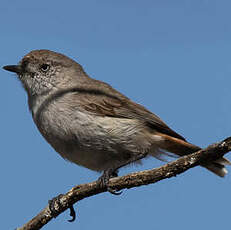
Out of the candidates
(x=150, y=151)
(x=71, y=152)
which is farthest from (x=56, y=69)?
(x=150, y=151)

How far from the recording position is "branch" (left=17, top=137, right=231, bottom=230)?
3475 mm

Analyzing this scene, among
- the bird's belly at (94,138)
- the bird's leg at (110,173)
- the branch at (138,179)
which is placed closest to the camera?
the branch at (138,179)

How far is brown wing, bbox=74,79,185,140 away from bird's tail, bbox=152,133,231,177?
14 cm

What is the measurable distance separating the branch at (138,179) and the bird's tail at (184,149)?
5.08 ft

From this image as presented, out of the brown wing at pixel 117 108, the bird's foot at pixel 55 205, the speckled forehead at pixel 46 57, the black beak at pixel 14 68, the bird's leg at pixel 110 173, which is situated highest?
the speckled forehead at pixel 46 57

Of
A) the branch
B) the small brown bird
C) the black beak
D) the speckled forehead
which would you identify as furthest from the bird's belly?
the speckled forehead

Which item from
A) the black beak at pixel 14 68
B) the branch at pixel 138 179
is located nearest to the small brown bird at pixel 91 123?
the black beak at pixel 14 68

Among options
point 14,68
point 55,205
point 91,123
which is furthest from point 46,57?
point 55,205

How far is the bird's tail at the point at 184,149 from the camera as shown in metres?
5.47

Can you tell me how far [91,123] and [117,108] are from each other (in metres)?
0.62

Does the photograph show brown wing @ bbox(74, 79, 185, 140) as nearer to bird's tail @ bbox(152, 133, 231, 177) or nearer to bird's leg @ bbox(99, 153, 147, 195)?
bird's tail @ bbox(152, 133, 231, 177)

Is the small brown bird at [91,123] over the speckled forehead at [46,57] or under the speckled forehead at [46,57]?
under

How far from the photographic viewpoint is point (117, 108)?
226 inches

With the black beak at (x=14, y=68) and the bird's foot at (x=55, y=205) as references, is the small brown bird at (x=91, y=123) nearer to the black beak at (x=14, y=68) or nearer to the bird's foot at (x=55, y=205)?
the black beak at (x=14, y=68)
